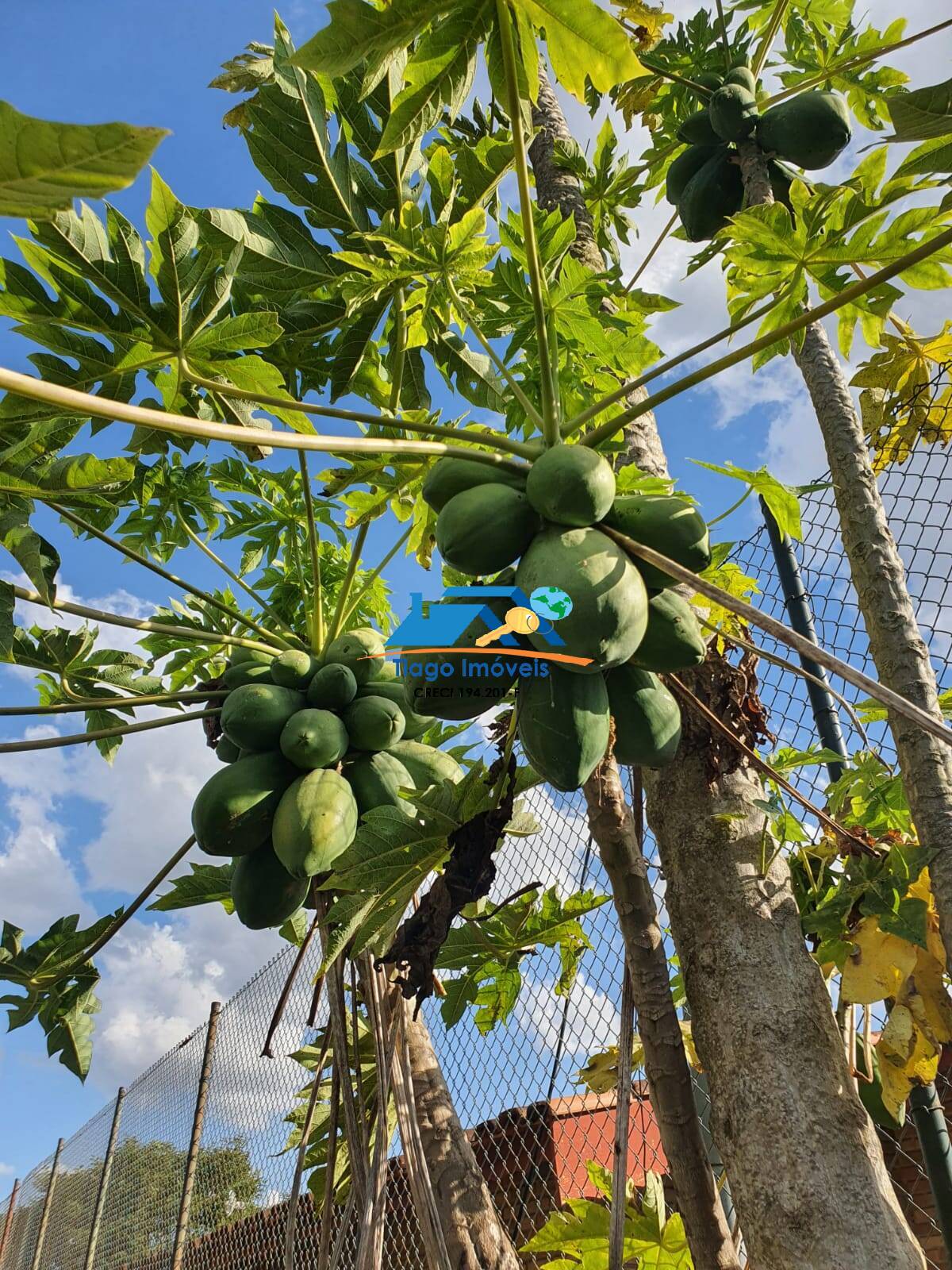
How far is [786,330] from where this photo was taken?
1003mm

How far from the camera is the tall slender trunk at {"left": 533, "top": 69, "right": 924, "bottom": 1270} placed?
878 millimetres

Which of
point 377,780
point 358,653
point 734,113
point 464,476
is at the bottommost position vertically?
point 377,780

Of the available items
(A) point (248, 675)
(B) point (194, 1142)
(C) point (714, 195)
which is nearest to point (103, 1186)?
(B) point (194, 1142)

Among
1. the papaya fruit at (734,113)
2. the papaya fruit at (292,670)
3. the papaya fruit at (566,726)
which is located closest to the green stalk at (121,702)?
the papaya fruit at (292,670)

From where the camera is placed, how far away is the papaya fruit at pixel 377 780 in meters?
1.50

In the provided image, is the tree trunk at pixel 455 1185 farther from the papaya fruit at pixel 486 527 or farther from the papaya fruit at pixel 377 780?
the papaya fruit at pixel 486 527

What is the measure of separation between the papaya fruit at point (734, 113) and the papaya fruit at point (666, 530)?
1.66 metres

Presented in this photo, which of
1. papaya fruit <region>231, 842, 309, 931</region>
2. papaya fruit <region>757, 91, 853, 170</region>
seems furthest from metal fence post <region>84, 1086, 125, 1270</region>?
papaya fruit <region>757, 91, 853, 170</region>

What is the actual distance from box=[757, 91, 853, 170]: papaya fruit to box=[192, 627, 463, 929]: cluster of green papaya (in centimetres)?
164

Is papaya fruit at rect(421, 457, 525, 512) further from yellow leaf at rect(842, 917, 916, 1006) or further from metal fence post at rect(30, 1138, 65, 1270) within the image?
metal fence post at rect(30, 1138, 65, 1270)

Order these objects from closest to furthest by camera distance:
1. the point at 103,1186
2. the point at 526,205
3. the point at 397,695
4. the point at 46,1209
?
the point at 526,205 < the point at 397,695 < the point at 103,1186 < the point at 46,1209

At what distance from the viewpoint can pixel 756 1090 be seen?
96 centimetres

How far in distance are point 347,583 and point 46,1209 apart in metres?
6.93

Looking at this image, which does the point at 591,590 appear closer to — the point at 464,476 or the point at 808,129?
the point at 464,476
